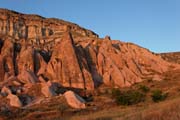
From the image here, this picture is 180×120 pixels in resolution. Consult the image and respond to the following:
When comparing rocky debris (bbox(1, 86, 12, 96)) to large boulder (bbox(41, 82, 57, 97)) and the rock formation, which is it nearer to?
the rock formation

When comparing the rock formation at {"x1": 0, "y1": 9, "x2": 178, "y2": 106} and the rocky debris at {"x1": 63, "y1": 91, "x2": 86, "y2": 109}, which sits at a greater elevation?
the rock formation at {"x1": 0, "y1": 9, "x2": 178, "y2": 106}

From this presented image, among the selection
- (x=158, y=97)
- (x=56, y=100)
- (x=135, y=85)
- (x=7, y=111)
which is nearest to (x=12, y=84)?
(x=56, y=100)

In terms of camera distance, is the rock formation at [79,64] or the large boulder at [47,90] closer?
the large boulder at [47,90]

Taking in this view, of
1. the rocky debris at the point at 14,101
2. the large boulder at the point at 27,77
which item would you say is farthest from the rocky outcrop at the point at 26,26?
the rocky debris at the point at 14,101

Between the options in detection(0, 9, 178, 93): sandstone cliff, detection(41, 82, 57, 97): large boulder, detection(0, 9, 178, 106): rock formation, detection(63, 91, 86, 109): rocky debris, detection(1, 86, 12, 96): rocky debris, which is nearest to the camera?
detection(63, 91, 86, 109): rocky debris

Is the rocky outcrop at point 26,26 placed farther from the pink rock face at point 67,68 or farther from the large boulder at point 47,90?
the large boulder at point 47,90

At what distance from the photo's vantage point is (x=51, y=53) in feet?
230

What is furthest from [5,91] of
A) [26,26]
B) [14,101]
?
[26,26]

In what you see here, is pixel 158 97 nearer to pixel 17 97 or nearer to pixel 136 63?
pixel 17 97

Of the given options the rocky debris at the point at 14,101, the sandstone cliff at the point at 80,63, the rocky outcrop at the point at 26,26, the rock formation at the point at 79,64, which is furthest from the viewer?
the rocky outcrop at the point at 26,26

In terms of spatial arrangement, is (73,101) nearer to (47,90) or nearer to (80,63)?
(47,90)

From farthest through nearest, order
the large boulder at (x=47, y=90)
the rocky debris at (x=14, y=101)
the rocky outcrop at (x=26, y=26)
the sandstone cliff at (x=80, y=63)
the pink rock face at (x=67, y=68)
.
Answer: the rocky outcrop at (x=26, y=26) → the sandstone cliff at (x=80, y=63) → the pink rock face at (x=67, y=68) → the large boulder at (x=47, y=90) → the rocky debris at (x=14, y=101)

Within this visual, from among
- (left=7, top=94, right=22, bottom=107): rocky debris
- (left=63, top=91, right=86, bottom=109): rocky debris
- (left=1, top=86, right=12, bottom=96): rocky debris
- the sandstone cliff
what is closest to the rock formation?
the sandstone cliff

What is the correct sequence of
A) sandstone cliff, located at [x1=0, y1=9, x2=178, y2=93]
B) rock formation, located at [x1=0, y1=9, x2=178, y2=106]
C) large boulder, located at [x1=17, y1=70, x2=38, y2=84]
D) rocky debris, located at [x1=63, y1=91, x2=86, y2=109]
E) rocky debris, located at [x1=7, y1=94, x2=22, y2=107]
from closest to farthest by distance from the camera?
1. rocky debris, located at [x1=63, y1=91, x2=86, y2=109]
2. rocky debris, located at [x1=7, y1=94, x2=22, y2=107]
3. large boulder, located at [x1=17, y1=70, x2=38, y2=84]
4. rock formation, located at [x1=0, y1=9, x2=178, y2=106]
5. sandstone cliff, located at [x1=0, y1=9, x2=178, y2=93]
